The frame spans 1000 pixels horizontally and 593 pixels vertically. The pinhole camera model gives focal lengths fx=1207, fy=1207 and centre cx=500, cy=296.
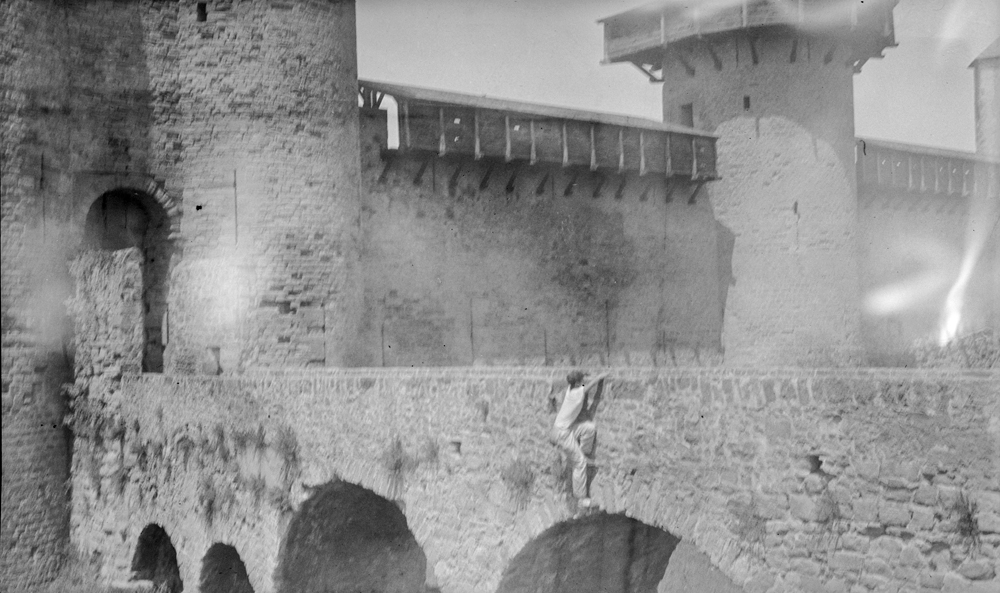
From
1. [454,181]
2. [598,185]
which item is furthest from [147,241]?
[598,185]

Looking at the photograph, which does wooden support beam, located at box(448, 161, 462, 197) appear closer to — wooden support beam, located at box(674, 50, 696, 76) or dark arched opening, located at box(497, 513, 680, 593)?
wooden support beam, located at box(674, 50, 696, 76)

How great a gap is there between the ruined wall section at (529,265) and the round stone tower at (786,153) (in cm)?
86

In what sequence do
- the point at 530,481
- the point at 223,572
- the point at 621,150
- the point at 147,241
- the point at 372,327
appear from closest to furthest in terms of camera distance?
1. the point at 530,481
2. the point at 223,572
3. the point at 147,241
4. the point at 372,327
5. the point at 621,150

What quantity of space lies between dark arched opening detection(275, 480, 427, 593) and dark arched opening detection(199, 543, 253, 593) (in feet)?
4.47

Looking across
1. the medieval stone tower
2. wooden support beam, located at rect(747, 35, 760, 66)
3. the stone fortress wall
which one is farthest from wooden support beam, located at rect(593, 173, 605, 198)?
the medieval stone tower

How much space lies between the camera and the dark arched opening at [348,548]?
1171 cm

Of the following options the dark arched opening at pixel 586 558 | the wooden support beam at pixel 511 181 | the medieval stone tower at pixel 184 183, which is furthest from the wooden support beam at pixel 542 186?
the dark arched opening at pixel 586 558

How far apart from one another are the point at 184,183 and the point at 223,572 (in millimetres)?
6088

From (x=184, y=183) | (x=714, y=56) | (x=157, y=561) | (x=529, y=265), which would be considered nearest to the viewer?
(x=157, y=561)

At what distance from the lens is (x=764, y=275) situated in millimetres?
22250

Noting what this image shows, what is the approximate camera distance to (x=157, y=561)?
14594mm

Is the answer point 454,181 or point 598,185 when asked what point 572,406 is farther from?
point 598,185

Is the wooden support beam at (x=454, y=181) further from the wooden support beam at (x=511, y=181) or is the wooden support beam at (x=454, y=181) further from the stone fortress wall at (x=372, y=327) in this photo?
the wooden support beam at (x=511, y=181)

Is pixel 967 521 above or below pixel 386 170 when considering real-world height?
below
